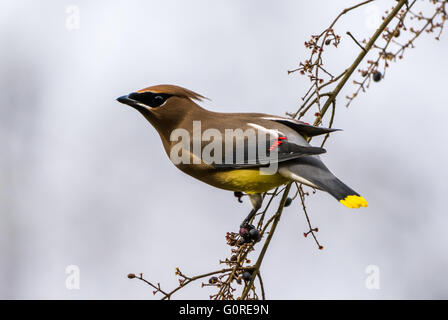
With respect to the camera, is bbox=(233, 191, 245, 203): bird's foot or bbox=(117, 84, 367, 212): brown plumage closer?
bbox=(117, 84, 367, 212): brown plumage

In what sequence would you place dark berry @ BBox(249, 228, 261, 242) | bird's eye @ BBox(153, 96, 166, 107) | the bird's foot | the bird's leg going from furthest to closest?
the bird's foot, the bird's leg, dark berry @ BBox(249, 228, 261, 242), bird's eye @ BBox(153, 96, 166, 107)

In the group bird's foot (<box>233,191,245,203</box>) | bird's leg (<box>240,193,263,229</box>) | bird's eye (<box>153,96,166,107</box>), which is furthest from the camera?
bird's foot (<box>233,191,245,203</box>)

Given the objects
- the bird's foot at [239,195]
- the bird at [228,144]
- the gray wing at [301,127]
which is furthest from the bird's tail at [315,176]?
the bird's foot at [239,195]

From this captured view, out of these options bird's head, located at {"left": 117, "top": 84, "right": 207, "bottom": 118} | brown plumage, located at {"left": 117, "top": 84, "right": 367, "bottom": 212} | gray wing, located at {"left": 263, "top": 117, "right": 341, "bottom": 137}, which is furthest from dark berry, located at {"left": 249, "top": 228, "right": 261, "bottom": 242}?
bird's head, located at {"left": 117, "top": 84, "right": 207, "bottom": 118}

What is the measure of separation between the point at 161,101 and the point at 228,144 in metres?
0.33

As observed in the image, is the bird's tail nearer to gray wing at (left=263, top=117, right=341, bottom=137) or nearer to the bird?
the bird

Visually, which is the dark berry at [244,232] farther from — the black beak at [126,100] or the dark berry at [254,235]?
the black beak at [126,100]

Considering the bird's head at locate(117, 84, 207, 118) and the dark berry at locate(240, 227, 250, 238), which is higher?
the bird's head at locate(117, 84, 207, 118)

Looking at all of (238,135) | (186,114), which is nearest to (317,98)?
(238,135)

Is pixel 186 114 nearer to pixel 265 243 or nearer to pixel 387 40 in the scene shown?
pixel 265 243

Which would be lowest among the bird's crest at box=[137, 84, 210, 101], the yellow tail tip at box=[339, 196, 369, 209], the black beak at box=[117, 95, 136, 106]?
the yellow tail tip at box=[339, 196, 369, 209]

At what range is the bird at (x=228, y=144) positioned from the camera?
2.84 metres

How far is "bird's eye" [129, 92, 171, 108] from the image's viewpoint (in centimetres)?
276

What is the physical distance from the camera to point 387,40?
9.64 ft
